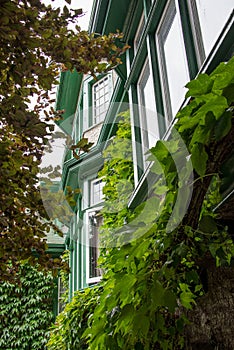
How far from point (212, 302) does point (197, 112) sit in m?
1.05

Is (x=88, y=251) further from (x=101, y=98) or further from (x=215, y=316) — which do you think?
(x=215, y=316)

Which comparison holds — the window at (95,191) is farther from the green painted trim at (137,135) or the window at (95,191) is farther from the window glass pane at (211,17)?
the window glass pane at (211,17)

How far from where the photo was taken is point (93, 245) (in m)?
8.56

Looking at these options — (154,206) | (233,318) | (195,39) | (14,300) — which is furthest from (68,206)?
(14,300)

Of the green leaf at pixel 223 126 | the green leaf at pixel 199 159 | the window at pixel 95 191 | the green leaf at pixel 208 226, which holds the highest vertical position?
the window at pixel 95 191

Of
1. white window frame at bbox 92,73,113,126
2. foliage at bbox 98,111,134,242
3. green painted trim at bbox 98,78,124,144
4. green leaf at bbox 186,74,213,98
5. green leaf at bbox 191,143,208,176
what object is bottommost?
green leaf at bbox 191,143,208,176

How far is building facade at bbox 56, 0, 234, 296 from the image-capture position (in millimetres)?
2848

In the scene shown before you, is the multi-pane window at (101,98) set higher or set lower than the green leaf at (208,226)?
higher

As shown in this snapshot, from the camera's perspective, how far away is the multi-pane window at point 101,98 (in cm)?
1029

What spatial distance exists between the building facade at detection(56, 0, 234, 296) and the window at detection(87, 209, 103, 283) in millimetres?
14

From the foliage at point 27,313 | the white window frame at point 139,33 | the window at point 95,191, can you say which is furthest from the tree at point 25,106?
the foliage at point 27,313

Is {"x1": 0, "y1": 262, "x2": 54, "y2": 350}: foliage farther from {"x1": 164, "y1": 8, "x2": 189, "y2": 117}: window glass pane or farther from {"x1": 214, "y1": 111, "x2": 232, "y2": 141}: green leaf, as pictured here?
{"x1": 214, "y1": 111, "x2": 232, "y2": 141}: green leaf

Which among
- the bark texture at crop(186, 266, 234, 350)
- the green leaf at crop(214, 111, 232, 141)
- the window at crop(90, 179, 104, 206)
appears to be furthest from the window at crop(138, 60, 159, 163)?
the window at crop(90, 179, 104, 206)

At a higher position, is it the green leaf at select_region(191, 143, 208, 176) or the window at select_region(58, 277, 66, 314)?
the green leaf at select_region(191, 143, 208, 176)
